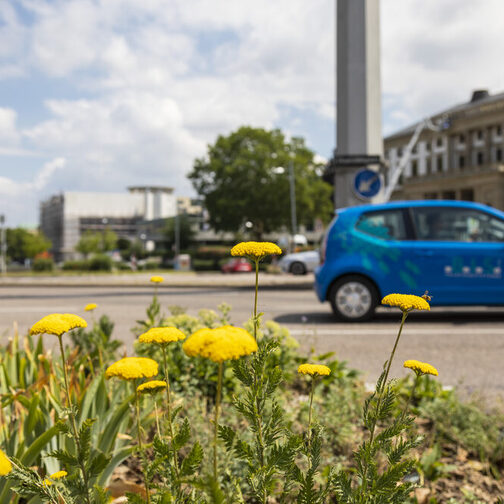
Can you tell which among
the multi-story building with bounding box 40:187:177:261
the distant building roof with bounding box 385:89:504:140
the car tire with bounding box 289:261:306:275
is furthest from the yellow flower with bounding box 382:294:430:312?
the multi-story building with bounding box 40:187:177:261

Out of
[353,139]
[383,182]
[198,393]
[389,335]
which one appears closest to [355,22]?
[353,139]

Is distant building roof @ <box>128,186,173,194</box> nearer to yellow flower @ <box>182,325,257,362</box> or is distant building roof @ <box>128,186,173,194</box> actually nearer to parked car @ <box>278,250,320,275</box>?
parked car @ <box>278,250,320,275</box>

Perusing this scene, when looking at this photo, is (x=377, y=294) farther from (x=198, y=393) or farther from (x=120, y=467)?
(x=120, y=467)

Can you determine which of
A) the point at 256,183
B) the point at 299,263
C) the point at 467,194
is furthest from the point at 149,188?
the point at 299,263

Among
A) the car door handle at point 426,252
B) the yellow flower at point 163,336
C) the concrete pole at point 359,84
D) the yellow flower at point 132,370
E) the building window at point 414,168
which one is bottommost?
the yellow flower at point 132,370

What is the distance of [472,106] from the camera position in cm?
7119

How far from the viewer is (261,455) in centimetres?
103

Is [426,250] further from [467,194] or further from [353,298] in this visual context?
[467,194]

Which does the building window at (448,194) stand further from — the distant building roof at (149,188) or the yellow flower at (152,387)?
the distant building roof at (149,188)

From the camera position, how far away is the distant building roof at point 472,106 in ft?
227

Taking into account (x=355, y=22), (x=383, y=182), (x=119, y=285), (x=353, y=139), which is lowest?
(x=119, y=285)

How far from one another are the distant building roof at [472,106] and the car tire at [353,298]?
6659 cm

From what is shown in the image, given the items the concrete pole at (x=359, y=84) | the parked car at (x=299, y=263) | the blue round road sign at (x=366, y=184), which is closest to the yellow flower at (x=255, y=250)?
the blue round road sign at (x=366, y=184)

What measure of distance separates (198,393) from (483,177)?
6669 centimetres
